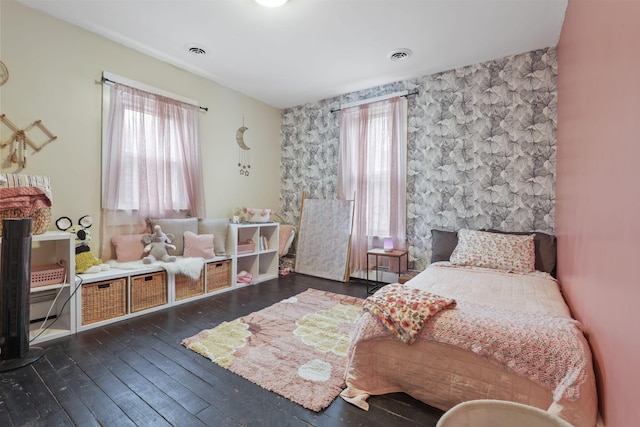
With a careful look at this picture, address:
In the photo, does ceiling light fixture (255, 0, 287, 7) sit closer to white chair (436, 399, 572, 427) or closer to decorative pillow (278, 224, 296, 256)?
white chair (436, 399, 572, 427)

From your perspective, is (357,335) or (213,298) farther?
(213,298)

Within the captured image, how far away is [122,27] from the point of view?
8.73 ft

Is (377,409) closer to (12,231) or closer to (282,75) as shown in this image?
(12,231)

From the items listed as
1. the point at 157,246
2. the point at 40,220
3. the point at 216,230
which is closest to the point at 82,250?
the point at 40,220

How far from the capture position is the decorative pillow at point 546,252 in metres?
2.66

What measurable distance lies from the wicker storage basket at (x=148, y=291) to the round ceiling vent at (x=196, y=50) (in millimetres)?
2298

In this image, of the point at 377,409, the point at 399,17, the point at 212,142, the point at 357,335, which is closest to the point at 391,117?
the point at 399,17

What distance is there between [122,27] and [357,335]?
3.28m

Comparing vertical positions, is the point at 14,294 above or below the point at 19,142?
below

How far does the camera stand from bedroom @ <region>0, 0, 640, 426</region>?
1.04 metres

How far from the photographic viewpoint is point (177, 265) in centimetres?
294

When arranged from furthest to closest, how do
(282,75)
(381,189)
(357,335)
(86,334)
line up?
(381,189)
(282,75)
(86,334)
(357,335)

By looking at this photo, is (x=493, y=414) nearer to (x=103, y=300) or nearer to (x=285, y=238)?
(x=103, y=300)

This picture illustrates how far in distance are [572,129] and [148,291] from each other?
3.75 m
